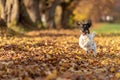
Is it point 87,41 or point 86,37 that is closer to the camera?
point 86,37

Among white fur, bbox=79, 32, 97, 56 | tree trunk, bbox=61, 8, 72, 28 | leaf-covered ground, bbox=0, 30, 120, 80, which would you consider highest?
white fur, bbox=79, 32, 97, 56

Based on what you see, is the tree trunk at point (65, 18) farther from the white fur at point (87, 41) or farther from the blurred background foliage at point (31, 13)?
the white fur at point (87, 41)

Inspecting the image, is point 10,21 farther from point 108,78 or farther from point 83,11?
point 83,11

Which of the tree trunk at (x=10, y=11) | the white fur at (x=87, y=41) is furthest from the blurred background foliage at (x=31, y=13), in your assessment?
the white fur at (x=87, y=41)

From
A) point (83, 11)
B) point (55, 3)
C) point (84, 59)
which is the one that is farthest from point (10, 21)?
point (83, 11)

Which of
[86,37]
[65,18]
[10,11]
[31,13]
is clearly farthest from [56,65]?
[65,18]

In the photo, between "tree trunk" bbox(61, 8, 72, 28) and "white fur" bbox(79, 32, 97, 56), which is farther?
"tree trunk" bbox(61, 8, 72, 28)

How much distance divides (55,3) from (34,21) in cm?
681

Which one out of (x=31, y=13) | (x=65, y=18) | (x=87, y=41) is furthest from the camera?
(x=65, y=18)

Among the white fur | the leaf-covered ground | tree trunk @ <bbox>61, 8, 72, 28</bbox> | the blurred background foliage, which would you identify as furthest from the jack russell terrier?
tree trunk @ <bbox>61, 8, 72, 28</bbox>

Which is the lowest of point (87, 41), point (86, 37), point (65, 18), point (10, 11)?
point (65, 18)

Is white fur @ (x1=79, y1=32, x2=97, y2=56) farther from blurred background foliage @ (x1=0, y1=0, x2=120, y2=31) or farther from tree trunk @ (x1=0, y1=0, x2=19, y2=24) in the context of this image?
tree trunk @ (x1=0, y1=0, x2=19, y2=24)

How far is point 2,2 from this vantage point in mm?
26219

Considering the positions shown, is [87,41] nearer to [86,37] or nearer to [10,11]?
[86,37]
